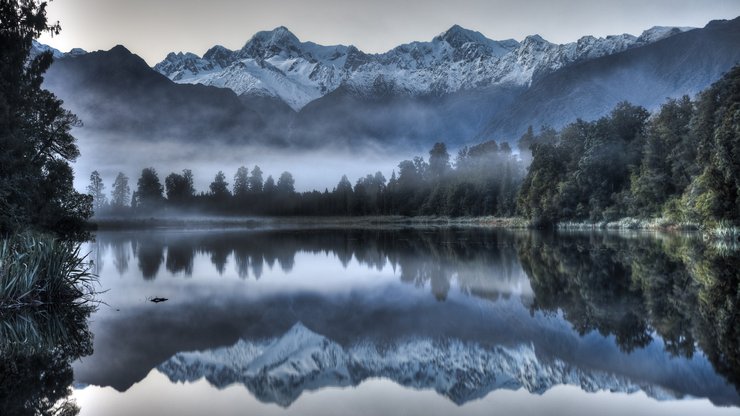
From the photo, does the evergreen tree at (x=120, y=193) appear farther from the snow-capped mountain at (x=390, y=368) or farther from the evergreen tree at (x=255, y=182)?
the snow-capped mountain at (x=390, y=368)

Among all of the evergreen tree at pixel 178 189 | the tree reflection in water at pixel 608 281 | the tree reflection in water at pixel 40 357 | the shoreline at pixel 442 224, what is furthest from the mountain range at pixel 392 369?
the evergreen tree at pixel 178 189

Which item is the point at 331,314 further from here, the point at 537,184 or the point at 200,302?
the point at 537,184

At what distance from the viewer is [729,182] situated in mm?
36156

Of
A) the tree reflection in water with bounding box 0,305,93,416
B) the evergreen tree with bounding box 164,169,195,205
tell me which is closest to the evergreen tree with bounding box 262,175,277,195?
the evergreen tree with bounding box 164,169,195,205

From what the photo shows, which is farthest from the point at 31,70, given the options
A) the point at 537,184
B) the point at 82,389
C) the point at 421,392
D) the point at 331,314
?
the point at 537,184

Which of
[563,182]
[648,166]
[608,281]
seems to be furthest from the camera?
[563,182]

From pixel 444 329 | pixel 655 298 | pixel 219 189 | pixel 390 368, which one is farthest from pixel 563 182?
pixel 219 189

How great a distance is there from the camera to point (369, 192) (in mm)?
152125

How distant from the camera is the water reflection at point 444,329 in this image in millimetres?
8788

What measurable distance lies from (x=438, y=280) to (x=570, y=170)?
67.0 m

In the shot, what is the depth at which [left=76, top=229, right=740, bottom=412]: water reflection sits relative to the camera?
8.79 metres

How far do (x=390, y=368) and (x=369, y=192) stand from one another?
142906 millimetres

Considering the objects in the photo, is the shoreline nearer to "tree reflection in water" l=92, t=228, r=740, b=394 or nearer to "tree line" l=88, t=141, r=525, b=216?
"tree line" l=88, t=141, r=525, b=216

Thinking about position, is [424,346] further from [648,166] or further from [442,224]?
[442,224]
